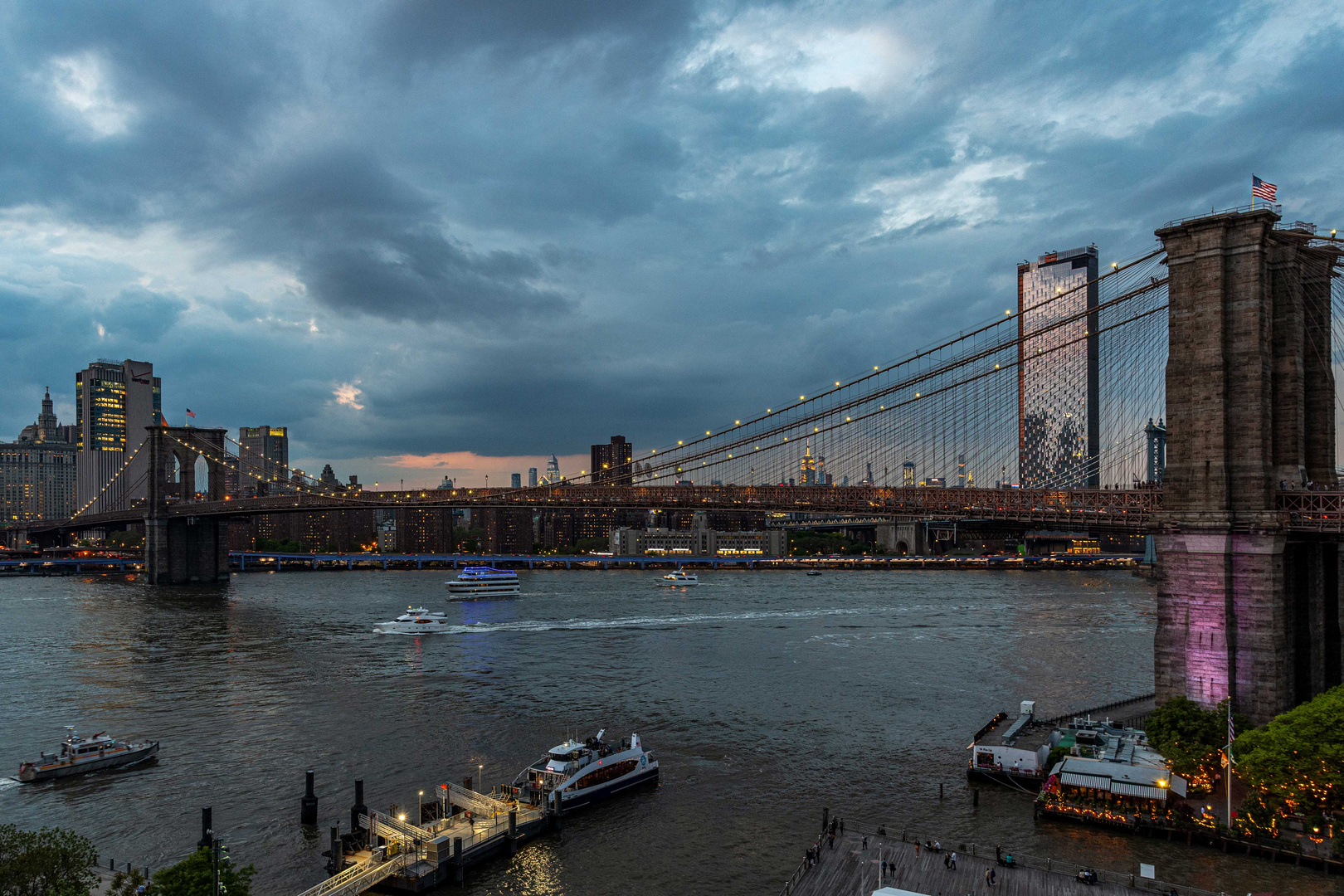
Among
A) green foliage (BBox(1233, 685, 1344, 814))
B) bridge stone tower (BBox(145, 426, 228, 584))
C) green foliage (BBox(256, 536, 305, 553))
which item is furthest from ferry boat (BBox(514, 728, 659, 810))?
green foliage (BBox(256, 536, 305, 553))

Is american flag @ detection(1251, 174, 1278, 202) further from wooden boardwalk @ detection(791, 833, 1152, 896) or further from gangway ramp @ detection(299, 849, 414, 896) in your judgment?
gangway ramp @ detection(299, 849, 414, 896)

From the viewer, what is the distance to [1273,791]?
2295cm

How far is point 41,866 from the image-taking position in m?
16.1

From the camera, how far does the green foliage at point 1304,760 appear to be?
22.1 metres

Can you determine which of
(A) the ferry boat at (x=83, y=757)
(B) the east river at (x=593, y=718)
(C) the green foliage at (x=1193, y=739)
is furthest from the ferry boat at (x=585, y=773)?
(C) the green foliage at (x=1193, y=739)

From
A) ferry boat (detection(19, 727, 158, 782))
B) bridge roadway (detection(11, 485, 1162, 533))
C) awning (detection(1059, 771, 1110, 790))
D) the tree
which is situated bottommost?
ferry boat (detection(19, 727, 158, 782))

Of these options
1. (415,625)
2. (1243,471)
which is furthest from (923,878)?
(415,625)

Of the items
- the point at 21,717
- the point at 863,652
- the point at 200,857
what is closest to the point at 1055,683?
the point at 863,652

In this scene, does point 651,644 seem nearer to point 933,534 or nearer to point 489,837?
point 489,837

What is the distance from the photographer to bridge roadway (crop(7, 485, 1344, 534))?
32812mm

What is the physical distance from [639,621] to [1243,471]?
174ft

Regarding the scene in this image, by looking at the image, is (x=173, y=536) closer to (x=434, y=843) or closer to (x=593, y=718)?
(x=593, y=718)

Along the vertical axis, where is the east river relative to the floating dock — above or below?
below

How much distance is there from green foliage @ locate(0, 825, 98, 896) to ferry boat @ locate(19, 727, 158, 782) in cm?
1624
